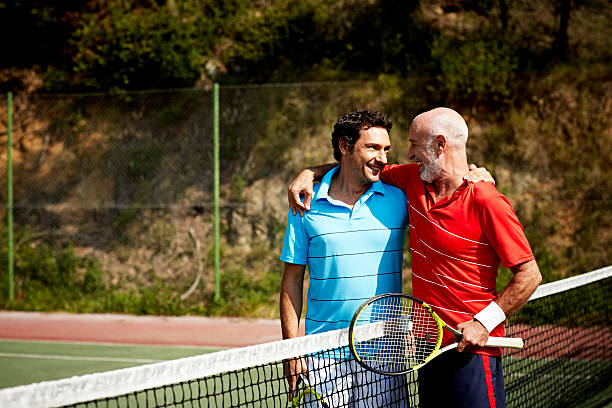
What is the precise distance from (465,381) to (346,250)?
26.5 inches

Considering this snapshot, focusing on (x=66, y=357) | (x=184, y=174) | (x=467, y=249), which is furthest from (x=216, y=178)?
(x=467, y=249)

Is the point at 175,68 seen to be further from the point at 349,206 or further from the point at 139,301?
the point at 349,206

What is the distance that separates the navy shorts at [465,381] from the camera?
271 cm

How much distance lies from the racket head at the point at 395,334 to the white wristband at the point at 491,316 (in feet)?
0.55

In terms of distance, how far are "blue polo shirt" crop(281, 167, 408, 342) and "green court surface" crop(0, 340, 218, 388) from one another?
4600 millimetres

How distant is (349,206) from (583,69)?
10.4 meters

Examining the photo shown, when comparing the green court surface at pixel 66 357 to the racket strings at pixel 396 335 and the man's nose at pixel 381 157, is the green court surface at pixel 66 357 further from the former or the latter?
the man's nose at pixel 381 157

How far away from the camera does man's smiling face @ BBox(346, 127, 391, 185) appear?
298 centimetres

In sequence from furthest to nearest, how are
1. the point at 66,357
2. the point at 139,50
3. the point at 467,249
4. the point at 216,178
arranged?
1. the point at 139,50
2. the point at 216,178
3. the point at 66,357
4. the point at 467,249

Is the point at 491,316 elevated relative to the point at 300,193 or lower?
lower

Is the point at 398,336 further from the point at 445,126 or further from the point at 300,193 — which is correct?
the point at 445,126

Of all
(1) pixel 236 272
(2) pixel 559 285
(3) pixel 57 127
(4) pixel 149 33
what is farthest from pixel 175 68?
(2) pixel 559 285

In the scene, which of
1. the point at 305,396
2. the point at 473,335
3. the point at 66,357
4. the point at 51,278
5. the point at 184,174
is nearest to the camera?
the point at 473,335

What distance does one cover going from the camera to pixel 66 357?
25.5 feet
